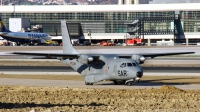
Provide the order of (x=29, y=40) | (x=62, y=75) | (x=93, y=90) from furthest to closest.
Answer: (x=29, y=40) < (x=62, y=75) < (x=93, y=90)

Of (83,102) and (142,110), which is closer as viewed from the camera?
(142,110)

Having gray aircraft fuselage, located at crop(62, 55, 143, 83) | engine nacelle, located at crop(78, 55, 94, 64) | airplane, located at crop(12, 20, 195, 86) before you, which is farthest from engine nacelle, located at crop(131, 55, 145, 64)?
engine nacelle, located at crop(78, 55, 94, 64)

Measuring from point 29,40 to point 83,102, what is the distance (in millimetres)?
128819

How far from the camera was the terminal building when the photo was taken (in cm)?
18025

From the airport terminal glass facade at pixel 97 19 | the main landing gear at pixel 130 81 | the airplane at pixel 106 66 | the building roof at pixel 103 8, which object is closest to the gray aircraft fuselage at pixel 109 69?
the airplane at pixel 106 66

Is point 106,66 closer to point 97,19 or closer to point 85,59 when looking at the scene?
point 85,59

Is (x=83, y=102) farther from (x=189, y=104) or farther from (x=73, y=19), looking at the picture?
(x=73, y=19)

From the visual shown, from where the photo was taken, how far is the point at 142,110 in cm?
2773

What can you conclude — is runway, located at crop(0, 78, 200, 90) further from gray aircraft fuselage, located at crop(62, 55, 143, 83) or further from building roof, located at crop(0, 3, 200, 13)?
building roof, located at crop(0, 3, 200, 13)

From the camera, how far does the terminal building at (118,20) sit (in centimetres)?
18025

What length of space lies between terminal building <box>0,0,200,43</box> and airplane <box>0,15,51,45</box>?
67.8ft

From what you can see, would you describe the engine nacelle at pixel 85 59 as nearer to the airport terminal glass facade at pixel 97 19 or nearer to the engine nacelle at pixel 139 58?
the engine nacelle at pixel 139 58

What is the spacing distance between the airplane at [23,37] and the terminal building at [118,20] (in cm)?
2068

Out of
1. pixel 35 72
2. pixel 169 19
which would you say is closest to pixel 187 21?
pixel 169 19
